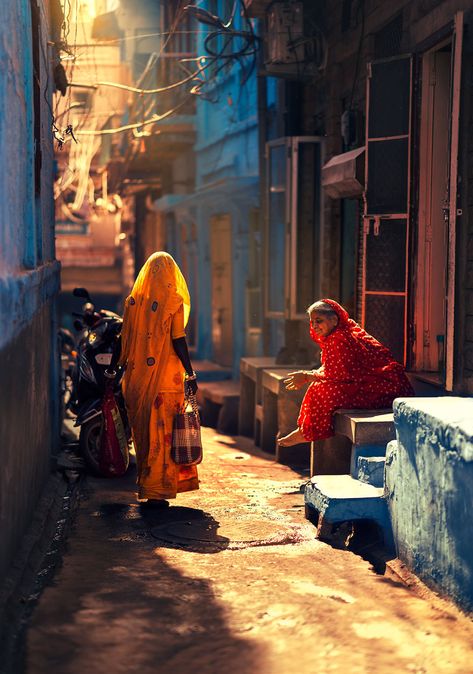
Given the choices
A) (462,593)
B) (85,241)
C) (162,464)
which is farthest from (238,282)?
(85,241)

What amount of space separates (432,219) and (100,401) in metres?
3.06

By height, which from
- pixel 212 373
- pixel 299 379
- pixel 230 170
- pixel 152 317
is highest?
pixel 230 170

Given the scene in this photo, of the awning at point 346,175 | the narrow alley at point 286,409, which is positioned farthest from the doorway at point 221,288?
the awning at point 346,175

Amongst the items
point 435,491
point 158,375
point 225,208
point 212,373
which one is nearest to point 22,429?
point 158,375

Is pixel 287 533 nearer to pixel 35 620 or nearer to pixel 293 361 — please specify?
pixel 35 620

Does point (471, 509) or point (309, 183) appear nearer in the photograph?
point (471, 509)

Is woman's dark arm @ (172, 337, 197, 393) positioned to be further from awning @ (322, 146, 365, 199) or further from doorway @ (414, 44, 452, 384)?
awning @ (322, 146, 365, 199)

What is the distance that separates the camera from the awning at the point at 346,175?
962 centimetres

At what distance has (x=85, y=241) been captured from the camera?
4122cm

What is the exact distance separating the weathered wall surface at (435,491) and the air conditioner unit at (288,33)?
277 inches

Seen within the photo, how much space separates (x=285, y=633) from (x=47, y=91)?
604cm

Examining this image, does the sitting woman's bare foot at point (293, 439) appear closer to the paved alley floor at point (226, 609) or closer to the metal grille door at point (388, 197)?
the paved alley floor at point (226, 609)

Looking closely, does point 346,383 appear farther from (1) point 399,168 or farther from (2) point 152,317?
(1) point 399,168

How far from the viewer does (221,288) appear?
19.9 metres
